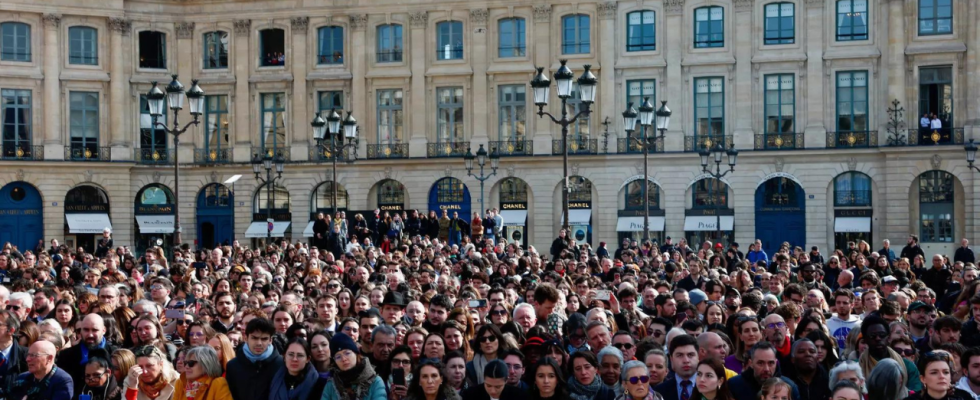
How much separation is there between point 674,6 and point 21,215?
29518mm

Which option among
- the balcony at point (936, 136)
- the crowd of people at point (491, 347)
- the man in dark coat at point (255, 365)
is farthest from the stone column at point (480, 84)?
the man in dark coat at point (255, 365)

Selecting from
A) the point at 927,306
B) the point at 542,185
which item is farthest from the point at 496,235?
the point at 927,306

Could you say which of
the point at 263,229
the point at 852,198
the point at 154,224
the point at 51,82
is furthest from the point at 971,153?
the point at 51,82

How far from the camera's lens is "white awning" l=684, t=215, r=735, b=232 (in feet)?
169

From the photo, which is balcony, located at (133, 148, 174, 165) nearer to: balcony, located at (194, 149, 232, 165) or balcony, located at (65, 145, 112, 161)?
balcony, located at (194, 149, 232, 165)

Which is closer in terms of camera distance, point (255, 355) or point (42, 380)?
point (42, 380)

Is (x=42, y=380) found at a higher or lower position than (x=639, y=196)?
lower

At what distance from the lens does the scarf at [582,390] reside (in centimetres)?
1112

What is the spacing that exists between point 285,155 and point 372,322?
43613mm

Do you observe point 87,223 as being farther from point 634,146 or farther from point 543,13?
point 634,146

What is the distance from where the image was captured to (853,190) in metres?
50.8

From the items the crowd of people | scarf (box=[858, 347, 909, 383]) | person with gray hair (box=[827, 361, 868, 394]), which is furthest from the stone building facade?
person with gray hair (box=[827, 361, 868, 394])

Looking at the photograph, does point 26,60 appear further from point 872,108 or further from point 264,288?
point 264,288

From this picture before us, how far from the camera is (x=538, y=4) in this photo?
53.9 meters
